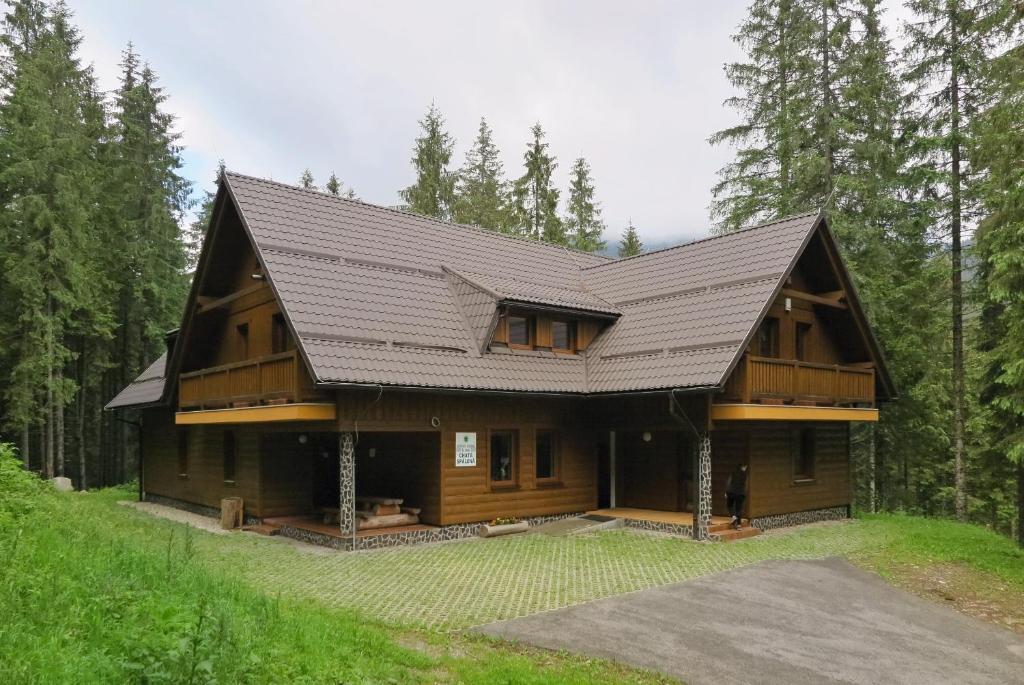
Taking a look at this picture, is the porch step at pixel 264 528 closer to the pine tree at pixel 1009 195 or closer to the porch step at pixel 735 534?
the porch step at pixel 735 534

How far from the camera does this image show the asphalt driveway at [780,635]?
7137 mm

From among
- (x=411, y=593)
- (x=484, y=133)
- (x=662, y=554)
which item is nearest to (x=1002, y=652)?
(x=662, y=554)

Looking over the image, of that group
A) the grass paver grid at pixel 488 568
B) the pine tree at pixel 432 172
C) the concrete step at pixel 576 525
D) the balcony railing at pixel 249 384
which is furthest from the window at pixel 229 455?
the pine tree at pixel 432 172

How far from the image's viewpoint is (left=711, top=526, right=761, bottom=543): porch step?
566 inches

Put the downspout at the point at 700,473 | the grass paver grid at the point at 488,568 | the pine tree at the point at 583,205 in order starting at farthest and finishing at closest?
the pine tree at the point at 583,205 → the downspout at the point at 700,473 → the grass paver grid at the point at 488,568

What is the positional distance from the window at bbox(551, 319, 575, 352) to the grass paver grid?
469 centimetres

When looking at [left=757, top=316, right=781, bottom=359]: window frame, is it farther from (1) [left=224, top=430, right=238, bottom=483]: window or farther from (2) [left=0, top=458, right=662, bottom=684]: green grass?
(1) [left=224, top=430, right=238, bottom=483]: window

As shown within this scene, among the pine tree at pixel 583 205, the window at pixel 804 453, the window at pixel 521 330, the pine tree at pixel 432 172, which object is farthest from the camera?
the pine tree at pixel 583 205

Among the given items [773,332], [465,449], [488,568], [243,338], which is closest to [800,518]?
[773,332]

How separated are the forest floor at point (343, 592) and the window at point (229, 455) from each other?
215cm

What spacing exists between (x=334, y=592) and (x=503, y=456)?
6749 mm

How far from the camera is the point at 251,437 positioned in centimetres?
1670

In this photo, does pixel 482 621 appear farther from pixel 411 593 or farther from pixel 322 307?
pixel 322 307

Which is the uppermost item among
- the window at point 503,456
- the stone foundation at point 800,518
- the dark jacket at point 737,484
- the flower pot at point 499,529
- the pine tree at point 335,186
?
the pine tree at point 335,186
